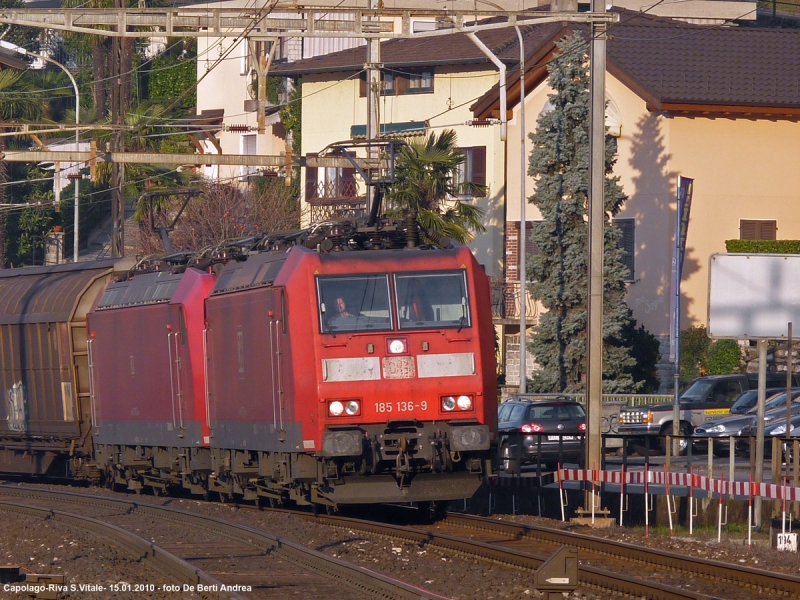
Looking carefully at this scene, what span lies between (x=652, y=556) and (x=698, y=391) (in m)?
20.5

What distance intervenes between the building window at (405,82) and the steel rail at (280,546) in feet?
94.3

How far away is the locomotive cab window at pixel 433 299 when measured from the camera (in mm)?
16703

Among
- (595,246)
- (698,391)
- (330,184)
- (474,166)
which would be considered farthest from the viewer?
(330,184)

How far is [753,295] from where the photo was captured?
1616 cm

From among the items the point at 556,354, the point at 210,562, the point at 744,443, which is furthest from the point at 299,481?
the point at 556,354

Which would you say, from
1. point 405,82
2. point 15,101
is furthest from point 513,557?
point 15,101

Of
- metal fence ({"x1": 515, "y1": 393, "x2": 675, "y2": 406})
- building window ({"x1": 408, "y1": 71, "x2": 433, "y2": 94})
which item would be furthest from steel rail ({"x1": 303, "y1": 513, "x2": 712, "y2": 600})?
building window ({"x1": 408, "y1": 71, "x2": 433, "y2": 94})

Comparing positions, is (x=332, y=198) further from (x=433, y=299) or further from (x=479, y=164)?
(x=433, y=299)

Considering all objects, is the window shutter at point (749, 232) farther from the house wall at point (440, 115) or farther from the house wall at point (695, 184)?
the house wall at point (440, 115)

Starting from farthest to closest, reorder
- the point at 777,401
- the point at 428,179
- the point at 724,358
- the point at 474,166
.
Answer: the point at 474,166 → the point at 724,358 → the point at 428,179 → the point at 777,401

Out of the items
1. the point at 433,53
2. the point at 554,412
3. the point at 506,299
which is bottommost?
the point at 554,412

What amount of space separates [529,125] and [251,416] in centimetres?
2846

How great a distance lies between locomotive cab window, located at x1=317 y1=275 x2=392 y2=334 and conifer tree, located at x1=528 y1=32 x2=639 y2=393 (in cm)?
2231

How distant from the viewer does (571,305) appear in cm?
3909
